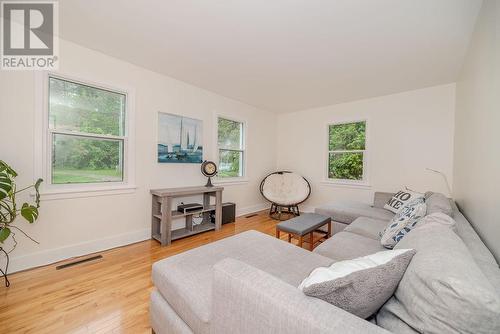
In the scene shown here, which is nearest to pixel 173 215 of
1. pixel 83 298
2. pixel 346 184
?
pixel 83 298

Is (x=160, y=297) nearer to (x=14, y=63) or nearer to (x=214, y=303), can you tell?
(x=214, y=303)

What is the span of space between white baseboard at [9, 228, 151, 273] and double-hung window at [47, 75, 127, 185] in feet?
2.35

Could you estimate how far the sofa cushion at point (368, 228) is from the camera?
6.54 feet

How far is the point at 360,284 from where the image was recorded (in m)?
0.73

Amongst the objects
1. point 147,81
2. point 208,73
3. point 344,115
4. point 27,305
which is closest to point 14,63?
point 147,81

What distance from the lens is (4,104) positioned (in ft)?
6.27

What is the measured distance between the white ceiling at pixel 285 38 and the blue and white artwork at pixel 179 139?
66 cm

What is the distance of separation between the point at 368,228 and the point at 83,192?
3.17m

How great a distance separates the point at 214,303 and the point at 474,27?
3.00m

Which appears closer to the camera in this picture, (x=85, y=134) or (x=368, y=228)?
(x=368, y=228)

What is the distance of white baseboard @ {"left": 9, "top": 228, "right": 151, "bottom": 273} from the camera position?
2.00 metres

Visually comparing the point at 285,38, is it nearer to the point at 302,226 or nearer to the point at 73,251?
the point at 302,226

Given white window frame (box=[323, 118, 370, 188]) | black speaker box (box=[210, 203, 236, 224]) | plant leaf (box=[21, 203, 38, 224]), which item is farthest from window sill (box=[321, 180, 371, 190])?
plant leaf (box=[21, 203, 38, 224])

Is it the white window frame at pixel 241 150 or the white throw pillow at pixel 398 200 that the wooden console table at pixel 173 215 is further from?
the white throw pillow at pixel 398 200
